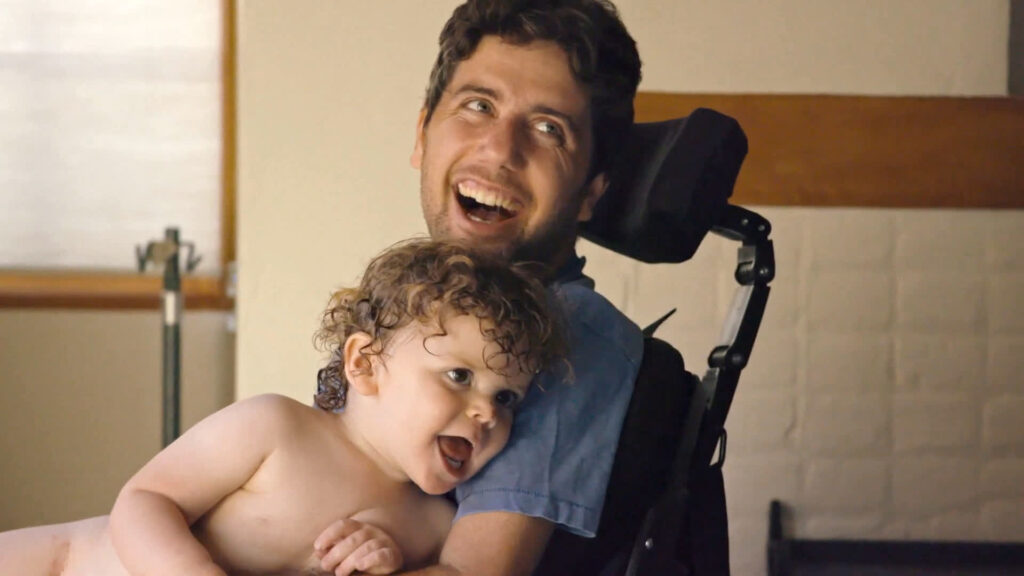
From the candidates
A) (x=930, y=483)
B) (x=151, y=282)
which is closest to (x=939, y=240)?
(x=930, y=483)

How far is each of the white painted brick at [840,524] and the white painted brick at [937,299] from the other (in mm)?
475

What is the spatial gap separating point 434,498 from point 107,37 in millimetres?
3020

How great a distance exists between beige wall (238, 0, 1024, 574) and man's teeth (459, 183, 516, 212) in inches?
59.1

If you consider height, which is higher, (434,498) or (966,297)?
(966,297)

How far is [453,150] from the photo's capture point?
1557mm

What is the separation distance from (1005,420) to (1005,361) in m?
0.15

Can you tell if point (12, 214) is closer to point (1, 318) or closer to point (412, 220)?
point (1, 318)

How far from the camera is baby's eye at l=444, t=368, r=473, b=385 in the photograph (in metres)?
1.31

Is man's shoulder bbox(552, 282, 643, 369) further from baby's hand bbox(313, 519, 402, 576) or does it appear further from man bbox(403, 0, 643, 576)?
baby's hand bbox(313, 519, 402, 576)

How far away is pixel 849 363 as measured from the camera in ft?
9.96

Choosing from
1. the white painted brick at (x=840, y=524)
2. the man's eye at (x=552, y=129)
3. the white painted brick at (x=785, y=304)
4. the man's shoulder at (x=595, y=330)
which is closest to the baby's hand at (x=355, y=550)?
the man's shoulder at (x=595, y=330)

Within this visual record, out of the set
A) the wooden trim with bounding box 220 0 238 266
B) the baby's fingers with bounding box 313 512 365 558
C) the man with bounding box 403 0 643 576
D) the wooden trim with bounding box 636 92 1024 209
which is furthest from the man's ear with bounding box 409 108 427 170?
→ the wooden trim with bounding box 220 0 238 266

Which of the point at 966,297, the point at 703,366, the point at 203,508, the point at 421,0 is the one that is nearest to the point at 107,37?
the point at 421,0

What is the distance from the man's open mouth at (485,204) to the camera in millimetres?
1511
